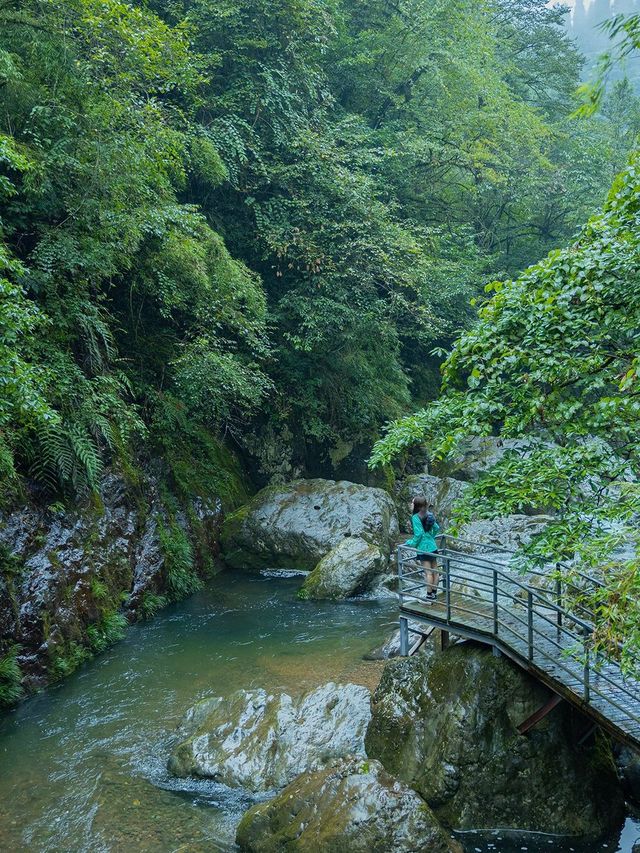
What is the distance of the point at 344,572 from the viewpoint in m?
15.5

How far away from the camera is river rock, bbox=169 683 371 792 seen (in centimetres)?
894

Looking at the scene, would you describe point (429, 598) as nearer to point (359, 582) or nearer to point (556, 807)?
point (556, 807)

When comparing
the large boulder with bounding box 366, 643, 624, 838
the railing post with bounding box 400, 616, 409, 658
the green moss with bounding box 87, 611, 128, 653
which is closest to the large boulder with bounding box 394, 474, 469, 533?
the railing post with bounding box 400, 616, 409, 658

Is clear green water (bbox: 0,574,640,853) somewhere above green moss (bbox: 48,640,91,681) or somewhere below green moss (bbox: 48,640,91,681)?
below

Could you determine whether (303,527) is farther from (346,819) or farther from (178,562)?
(346,819)

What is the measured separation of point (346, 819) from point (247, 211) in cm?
1713

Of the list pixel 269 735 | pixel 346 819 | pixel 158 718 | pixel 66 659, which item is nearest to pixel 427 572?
pixel 269 735

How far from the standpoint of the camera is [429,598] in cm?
990

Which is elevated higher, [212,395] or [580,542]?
[212,395]

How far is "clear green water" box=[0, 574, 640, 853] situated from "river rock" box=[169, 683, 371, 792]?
0.93ft

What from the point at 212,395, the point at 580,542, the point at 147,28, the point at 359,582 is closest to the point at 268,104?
the point at 147,28

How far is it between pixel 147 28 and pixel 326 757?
14054mm

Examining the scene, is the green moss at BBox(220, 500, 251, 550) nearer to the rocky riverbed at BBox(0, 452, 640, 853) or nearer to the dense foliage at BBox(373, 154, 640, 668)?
the rocky riverbed at BBox(0, 452, 640, 853)

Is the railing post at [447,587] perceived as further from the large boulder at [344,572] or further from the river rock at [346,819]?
the large boulder at [344,572]
